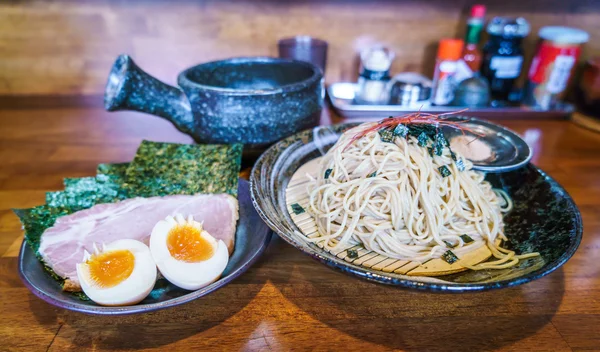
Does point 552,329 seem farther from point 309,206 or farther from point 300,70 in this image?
point 300,70

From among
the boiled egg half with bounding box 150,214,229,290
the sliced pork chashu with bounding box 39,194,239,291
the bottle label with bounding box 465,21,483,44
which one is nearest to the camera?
the boiled egg half with bounding box 150,214,229,290

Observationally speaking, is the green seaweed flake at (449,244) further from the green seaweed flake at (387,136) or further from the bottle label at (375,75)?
the bottle label at (375,75)

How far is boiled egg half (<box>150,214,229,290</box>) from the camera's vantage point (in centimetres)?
101

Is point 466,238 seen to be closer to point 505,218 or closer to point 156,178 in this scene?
point 505,218

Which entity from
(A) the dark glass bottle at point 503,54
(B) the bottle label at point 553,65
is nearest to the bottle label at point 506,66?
(A) the dark glass bottle at point 503,54

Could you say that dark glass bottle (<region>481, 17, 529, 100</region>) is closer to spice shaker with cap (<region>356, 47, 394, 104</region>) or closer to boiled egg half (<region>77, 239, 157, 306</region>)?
spice shaker with cap (<region>356, 47, 394, 104</region>)

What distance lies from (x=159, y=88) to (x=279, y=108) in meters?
0.51

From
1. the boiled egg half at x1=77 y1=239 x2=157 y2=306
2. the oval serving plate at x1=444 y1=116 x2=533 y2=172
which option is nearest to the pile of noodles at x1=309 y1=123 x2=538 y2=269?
the oval serving plate at x1=444 y1=116 x2=533 y2=172

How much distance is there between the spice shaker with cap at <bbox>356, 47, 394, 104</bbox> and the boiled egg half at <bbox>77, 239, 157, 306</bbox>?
1.75m

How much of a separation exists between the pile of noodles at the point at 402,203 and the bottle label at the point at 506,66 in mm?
1481

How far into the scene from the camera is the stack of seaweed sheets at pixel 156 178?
1335mm

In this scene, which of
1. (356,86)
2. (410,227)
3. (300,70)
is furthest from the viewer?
(356,86)

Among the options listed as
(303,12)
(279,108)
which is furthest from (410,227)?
(303,12)

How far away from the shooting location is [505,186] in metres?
1.46
